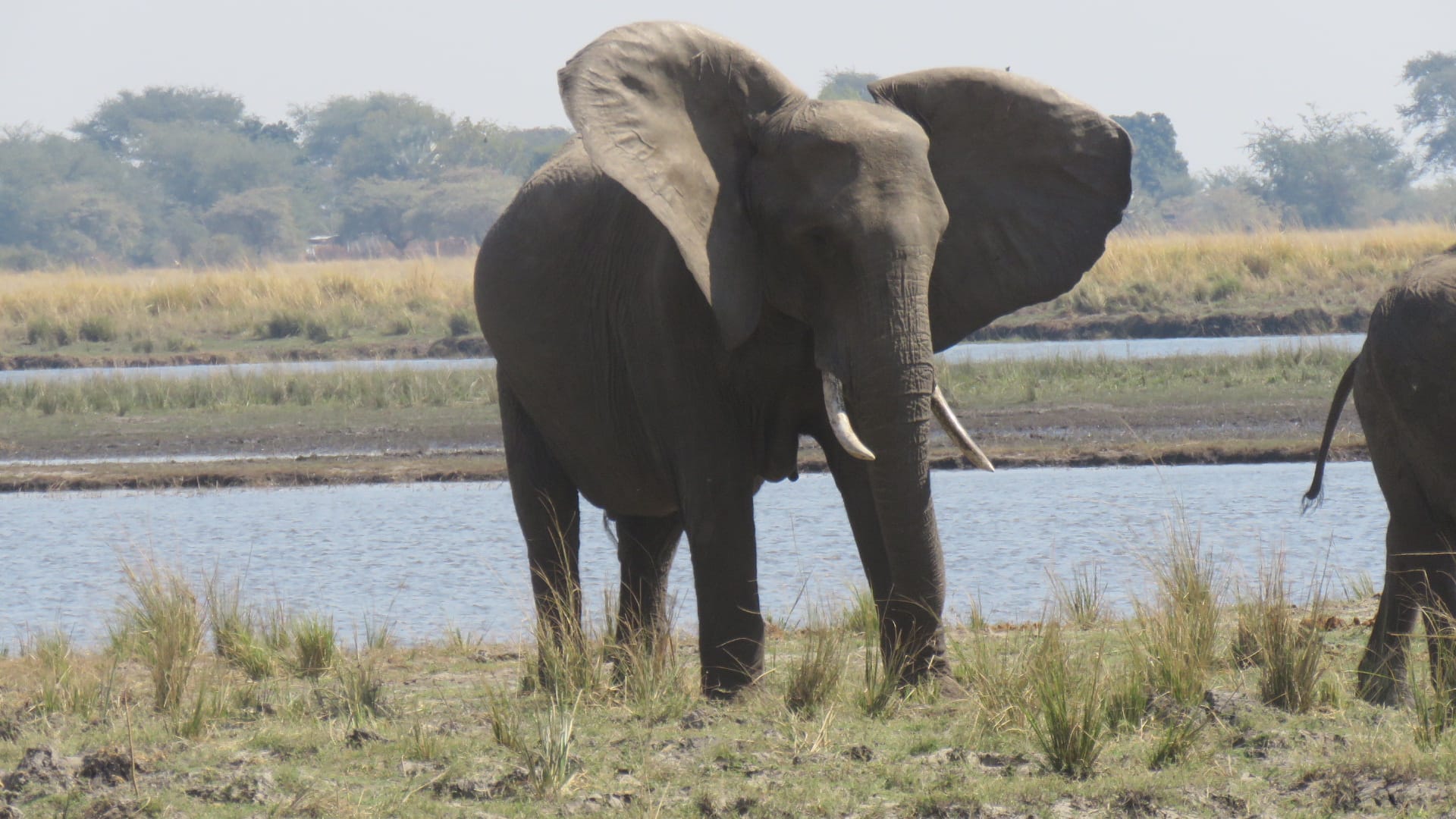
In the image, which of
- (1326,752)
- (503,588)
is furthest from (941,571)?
(503,588)

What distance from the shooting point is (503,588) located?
38.9 ft

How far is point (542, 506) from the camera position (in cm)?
791

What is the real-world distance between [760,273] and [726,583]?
3.80ft

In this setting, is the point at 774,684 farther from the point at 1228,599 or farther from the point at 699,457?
the point at 1228,599

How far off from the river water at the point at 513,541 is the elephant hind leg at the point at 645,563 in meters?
1.50

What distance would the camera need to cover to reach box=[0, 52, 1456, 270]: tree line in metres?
82.3

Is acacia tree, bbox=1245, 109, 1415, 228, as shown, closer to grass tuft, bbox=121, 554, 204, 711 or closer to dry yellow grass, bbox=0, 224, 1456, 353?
dry yellow grass, bbox=0, 224, 1456, 353

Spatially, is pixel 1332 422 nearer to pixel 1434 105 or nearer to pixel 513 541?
pixel 513 541

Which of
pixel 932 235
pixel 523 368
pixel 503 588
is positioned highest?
pixel 932 235

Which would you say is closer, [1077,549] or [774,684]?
[774,684]

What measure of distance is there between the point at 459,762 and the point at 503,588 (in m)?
6.12

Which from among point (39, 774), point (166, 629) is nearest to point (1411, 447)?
point (39, 774)

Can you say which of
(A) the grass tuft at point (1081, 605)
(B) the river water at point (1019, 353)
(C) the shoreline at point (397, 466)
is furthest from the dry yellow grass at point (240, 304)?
(A) the grass tuft at point (1081, 605)

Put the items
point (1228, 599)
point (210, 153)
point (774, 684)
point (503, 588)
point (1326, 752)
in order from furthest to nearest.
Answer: point (210, 153), point (503, 588), point (1228, 599), point (774, 684), point (1326, 752)
